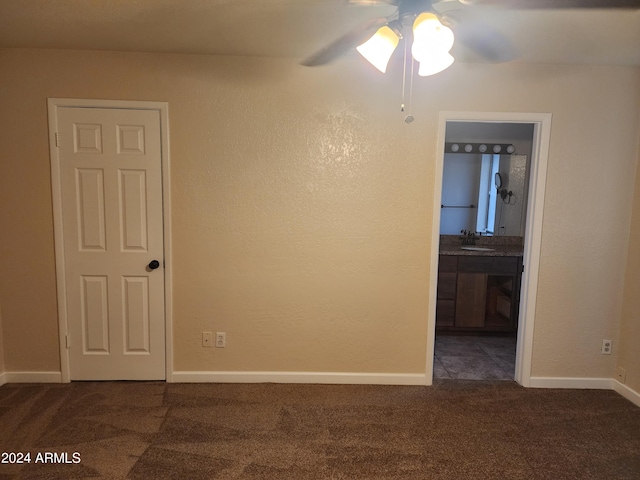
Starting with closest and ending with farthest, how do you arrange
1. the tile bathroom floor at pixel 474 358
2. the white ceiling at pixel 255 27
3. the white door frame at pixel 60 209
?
the white ceiling at pixel 255 27 → the white door frame at pixel 60 209 → the tile bathroom floor at pixel 474 358

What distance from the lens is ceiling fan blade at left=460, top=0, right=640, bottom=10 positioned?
155cm

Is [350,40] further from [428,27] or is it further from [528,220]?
[528,220]

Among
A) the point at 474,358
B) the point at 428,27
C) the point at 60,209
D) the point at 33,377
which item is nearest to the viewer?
the point at 428,27

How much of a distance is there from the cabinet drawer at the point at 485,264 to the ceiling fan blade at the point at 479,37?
1950 mm

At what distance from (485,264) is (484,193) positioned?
3.11ft

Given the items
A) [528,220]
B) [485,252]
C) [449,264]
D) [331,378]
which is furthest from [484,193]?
[331,378]

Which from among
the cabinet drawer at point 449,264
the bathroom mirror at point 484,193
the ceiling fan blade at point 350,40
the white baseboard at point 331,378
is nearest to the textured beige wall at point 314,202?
the white baseboard at point 331,378

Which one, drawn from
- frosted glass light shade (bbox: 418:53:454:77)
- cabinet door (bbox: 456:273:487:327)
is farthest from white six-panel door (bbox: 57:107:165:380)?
cabinet door (bbox: 456:273:487:327)

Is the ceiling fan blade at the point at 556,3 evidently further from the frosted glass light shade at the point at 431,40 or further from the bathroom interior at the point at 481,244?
the bathroom interior at the point at 481,244

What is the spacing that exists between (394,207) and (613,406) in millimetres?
2070

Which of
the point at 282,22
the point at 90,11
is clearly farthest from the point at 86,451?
the point at 282,22

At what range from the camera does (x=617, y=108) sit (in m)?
2.69

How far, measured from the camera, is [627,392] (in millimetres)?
2750

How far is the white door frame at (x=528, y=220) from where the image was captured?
269 cm
